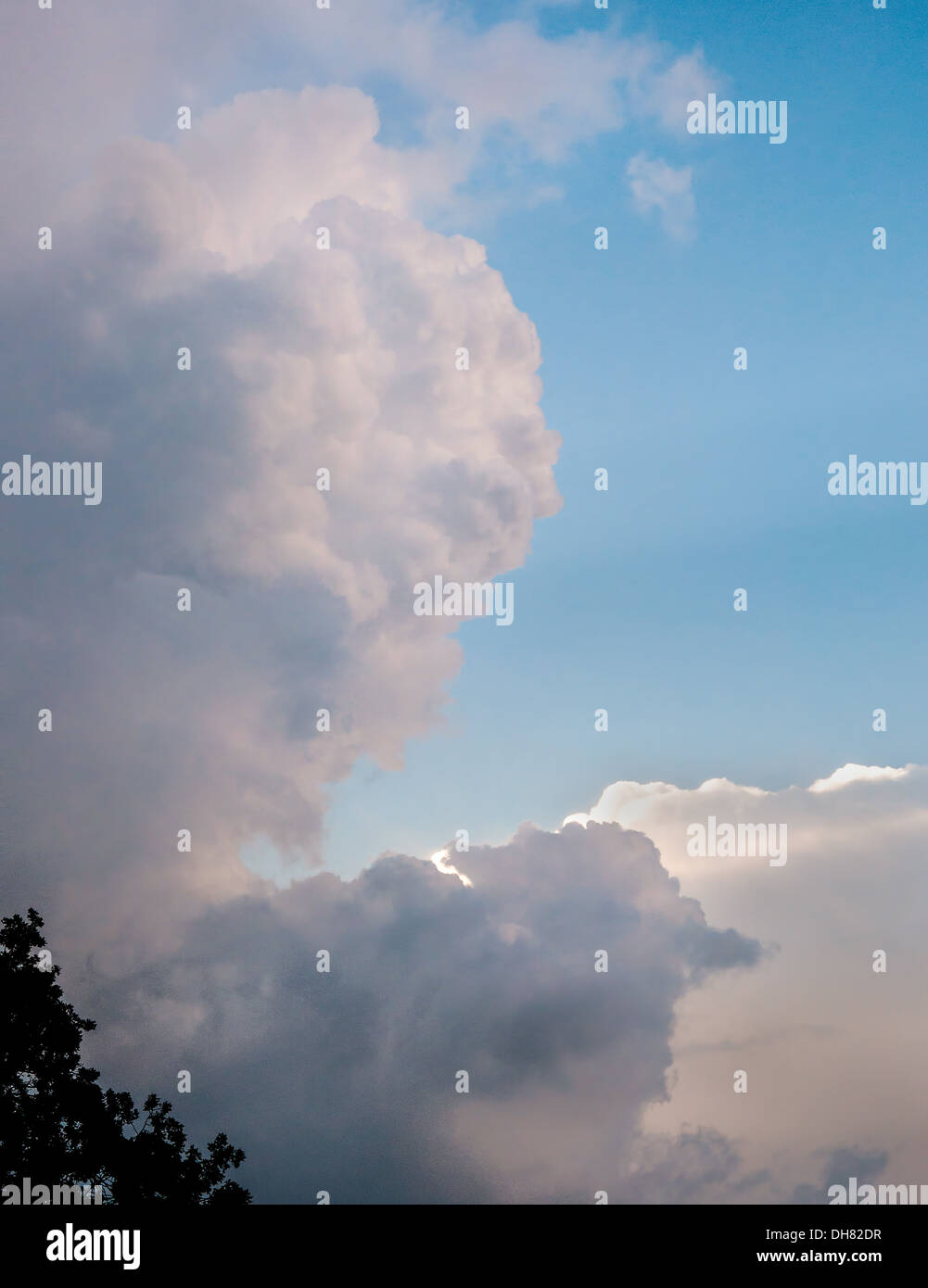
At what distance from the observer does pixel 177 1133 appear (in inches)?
1200

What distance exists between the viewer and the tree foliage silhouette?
28266mm

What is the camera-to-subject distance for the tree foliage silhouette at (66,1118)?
28266 mm

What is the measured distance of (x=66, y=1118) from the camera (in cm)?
2922
